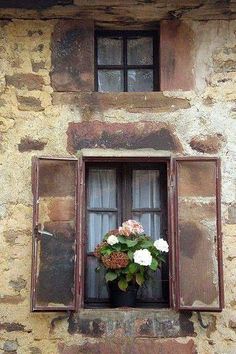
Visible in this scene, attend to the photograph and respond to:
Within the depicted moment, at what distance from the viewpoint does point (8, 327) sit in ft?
14.6

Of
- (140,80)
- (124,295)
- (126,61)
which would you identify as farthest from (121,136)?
(124,295)

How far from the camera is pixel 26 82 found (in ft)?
15.8

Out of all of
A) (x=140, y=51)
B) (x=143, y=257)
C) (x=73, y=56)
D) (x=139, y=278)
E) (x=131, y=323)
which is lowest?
(x=131, y=323)

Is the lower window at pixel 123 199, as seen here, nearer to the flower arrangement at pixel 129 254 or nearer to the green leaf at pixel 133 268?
the flower arrangement at pixel 129 254

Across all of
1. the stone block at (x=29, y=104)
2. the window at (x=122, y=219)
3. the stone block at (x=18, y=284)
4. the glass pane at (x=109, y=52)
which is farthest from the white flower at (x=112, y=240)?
the glass pane at (x=109, y=52)

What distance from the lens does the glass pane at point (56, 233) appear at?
4.40 metres

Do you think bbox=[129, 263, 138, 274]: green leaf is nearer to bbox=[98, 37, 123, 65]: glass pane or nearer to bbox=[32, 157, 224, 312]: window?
bbox=[32, 157, 224, 312]: window

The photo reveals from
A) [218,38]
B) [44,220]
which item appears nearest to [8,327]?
[44,220]

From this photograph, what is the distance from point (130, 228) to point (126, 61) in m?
1.45

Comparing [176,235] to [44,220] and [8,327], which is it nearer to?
[44,220]

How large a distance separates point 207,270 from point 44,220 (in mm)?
1236

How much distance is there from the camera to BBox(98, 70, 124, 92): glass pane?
196 inches

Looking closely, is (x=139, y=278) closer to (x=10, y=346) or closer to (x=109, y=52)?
(x=10, y=346)

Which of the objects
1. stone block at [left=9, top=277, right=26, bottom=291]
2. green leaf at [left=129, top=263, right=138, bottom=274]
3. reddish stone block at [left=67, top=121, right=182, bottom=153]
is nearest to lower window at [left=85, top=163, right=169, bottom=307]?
reddish stone block at [left=67, top=121, right=182, bottom=153]
